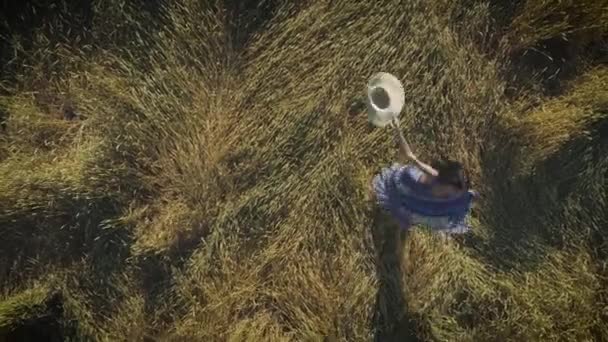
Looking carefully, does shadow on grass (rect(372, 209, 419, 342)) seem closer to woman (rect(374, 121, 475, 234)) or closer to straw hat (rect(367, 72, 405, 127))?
woman (rect(374, 121, 475, 234))

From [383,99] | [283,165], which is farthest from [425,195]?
[283,165]

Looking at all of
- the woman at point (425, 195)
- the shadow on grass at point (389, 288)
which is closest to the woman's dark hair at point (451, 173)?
the woman at point (425, 195)

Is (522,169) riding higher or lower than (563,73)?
lower

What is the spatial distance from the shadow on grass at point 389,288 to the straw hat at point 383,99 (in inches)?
10.4

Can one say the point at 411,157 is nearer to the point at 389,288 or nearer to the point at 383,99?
the point at 383,99

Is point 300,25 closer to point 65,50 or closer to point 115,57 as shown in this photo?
point 115,57

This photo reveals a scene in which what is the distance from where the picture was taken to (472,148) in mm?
1285

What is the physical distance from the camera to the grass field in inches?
49.5

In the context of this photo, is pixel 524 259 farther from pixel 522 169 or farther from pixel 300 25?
pixel 300 25

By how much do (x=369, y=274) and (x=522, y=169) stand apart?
0.48 meters

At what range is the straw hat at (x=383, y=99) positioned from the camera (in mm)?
1129

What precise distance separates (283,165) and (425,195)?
37 cm

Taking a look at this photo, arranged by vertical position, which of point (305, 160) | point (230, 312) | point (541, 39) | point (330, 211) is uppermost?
point (541, 39)

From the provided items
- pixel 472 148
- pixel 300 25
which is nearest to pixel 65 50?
pixel 300 25
